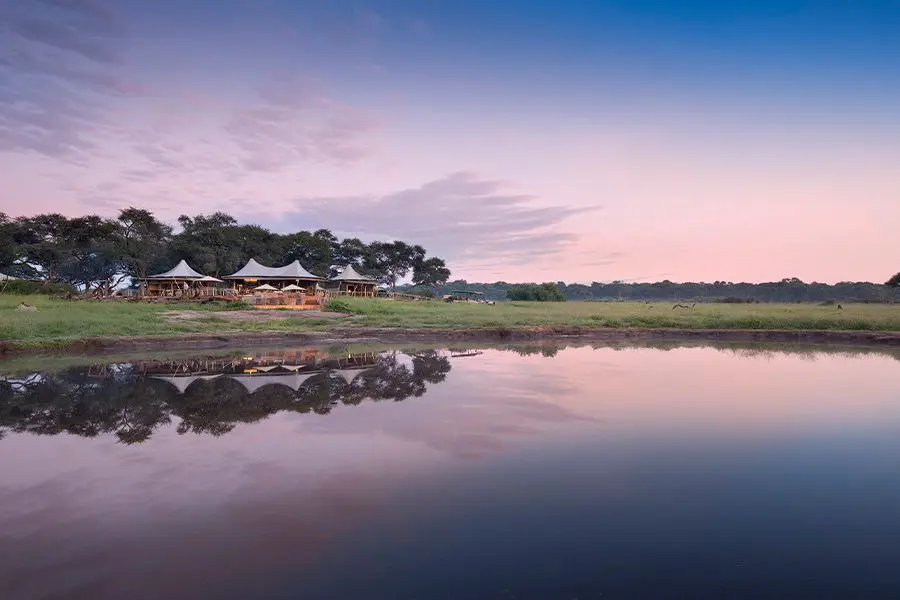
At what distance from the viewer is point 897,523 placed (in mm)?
5582

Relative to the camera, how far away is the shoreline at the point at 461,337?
20.5m

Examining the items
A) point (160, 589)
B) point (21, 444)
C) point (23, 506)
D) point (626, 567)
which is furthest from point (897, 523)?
point (21, 444)

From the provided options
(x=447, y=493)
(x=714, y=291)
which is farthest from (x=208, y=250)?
(x=714, y=291)

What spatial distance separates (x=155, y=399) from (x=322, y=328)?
48.8ft

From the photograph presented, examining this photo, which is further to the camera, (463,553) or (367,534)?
(367,534)

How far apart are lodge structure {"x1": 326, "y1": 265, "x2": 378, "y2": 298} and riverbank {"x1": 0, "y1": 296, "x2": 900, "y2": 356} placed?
1833 cm

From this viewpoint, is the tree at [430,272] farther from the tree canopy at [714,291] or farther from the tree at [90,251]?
the tree at [90,251]

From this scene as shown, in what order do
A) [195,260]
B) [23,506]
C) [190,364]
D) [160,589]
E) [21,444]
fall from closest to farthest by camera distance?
→ [160,589] < [23,506] < [21,444] < [190,364] < [195,260]

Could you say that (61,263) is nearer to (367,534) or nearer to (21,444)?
(21,444)

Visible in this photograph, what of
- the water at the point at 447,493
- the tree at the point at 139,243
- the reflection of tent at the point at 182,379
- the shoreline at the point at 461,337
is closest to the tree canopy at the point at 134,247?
the tree at the point at 139,243

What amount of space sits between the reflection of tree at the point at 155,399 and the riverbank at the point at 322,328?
18.2 ft

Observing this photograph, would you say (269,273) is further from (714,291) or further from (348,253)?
(714,291)

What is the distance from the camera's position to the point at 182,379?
47.7 ft

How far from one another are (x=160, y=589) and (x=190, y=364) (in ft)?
A: 47.5
